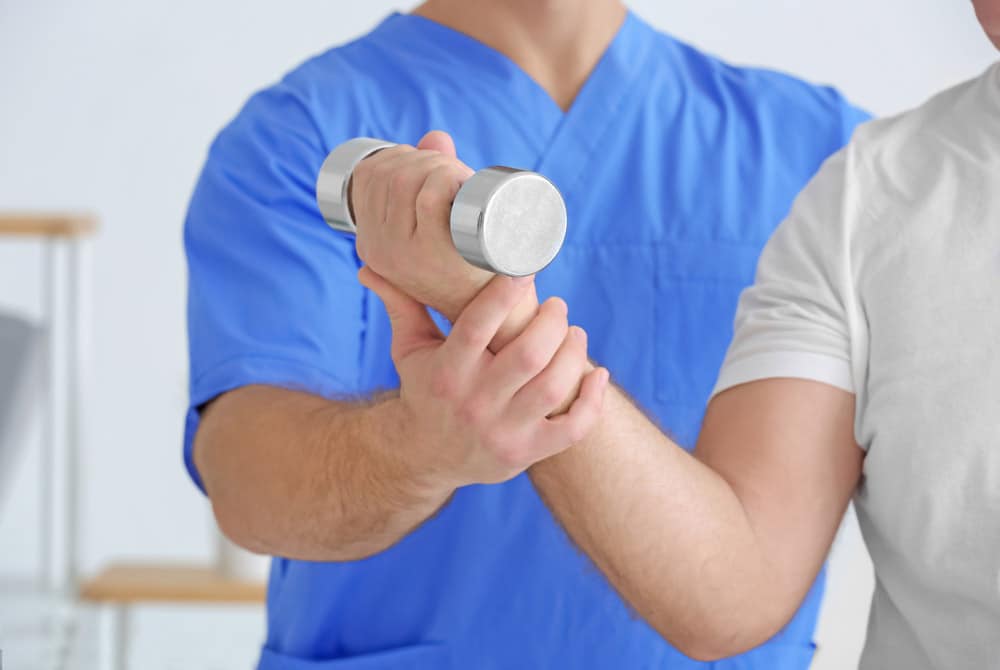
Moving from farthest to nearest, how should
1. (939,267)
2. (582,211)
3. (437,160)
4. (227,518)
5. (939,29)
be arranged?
(939,29), (582,211), (227,518), (939,267), (437,160)

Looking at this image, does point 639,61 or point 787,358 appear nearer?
point 787,358

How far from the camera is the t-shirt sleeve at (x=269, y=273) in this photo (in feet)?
3.24

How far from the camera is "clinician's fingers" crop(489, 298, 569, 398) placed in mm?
590

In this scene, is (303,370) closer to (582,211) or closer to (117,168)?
(582,211)

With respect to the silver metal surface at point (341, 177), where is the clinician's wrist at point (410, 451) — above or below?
below

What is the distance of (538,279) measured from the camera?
1054 mm

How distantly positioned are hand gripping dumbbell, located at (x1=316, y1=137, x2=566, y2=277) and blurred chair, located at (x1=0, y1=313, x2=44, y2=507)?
1568 mm

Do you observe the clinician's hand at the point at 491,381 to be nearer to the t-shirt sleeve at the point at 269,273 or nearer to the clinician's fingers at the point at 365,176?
the clinician's fingers at the point at 365,176

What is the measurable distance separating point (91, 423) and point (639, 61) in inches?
99.7

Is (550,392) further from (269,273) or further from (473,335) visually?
(269,273)

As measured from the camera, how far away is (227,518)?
964 millimetres

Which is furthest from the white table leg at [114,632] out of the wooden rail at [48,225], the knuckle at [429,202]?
the knuckle at [429,202]

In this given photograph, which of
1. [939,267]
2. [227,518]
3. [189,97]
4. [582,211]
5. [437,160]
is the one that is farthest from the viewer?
[189,97]

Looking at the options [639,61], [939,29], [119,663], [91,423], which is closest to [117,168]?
[91,423]
